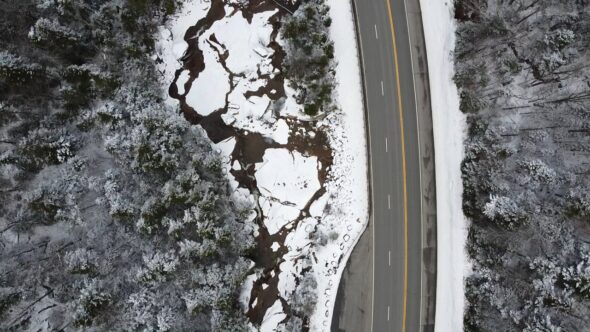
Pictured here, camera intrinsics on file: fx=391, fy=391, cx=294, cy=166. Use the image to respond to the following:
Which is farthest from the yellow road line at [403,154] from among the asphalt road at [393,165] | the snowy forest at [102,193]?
the snowy forest at [102,193]

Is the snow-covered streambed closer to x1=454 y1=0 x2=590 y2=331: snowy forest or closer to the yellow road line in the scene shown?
the yellow road line

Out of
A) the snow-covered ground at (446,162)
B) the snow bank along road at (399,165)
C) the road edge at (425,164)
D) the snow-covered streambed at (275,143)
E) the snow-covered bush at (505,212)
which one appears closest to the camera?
the snow-covered bush at (505,212)

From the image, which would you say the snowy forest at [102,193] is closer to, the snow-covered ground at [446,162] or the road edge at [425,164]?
the road edge at [425,164]

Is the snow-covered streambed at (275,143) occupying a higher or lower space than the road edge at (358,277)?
higher

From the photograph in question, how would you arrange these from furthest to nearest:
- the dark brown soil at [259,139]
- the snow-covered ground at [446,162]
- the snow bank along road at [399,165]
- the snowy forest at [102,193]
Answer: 1. the dark brown soil at [259,139]
2. the snow bank along road at [399,165]
3. the snow-covered ground at [446,162]
4. the snowy forest at [102,193]

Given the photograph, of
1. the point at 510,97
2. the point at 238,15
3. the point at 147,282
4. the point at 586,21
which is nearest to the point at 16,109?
the point at 147,282

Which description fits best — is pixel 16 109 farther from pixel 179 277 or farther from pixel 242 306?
pixel 242 306

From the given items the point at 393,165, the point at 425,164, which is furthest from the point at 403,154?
the point at 425,164

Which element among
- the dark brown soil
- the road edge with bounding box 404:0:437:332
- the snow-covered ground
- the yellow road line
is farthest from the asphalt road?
the dark brown soil
